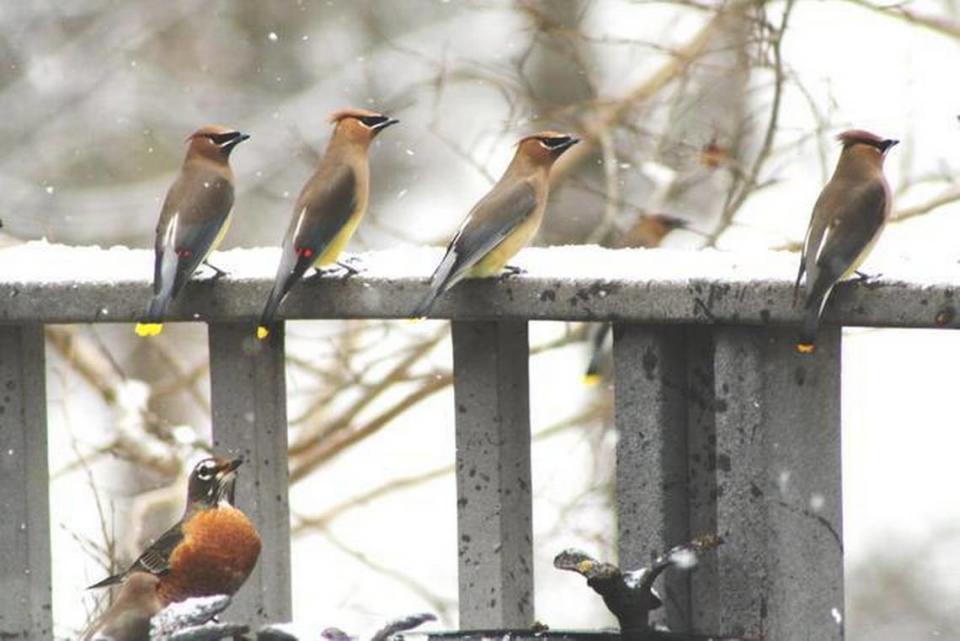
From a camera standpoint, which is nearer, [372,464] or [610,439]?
[610,439]

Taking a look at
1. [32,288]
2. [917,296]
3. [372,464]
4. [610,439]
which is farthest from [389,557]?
[917,296]

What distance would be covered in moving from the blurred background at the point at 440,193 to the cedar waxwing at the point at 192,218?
1991 mm

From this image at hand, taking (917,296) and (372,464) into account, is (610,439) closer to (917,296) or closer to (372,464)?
(372,464)

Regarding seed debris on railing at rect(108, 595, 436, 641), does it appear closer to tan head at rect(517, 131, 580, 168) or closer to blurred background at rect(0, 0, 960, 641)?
tan head at rect(517, 131, 580, 168)

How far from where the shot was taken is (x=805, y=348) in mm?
2703

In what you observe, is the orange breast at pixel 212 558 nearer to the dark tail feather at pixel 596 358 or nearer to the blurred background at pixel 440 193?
the dark tail feather at pixel 596 358

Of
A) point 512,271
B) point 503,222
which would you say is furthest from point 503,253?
point 503,222

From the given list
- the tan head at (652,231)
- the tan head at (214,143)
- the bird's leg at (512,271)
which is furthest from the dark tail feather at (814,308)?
the tan head at (652,231)

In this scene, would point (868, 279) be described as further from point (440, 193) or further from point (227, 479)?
point (440, 193)

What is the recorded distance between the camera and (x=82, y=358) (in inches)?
262

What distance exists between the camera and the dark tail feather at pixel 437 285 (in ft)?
9.76

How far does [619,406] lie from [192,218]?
3.19 feet

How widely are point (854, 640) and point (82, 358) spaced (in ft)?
9.51

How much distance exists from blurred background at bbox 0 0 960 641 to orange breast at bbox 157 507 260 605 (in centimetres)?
281
